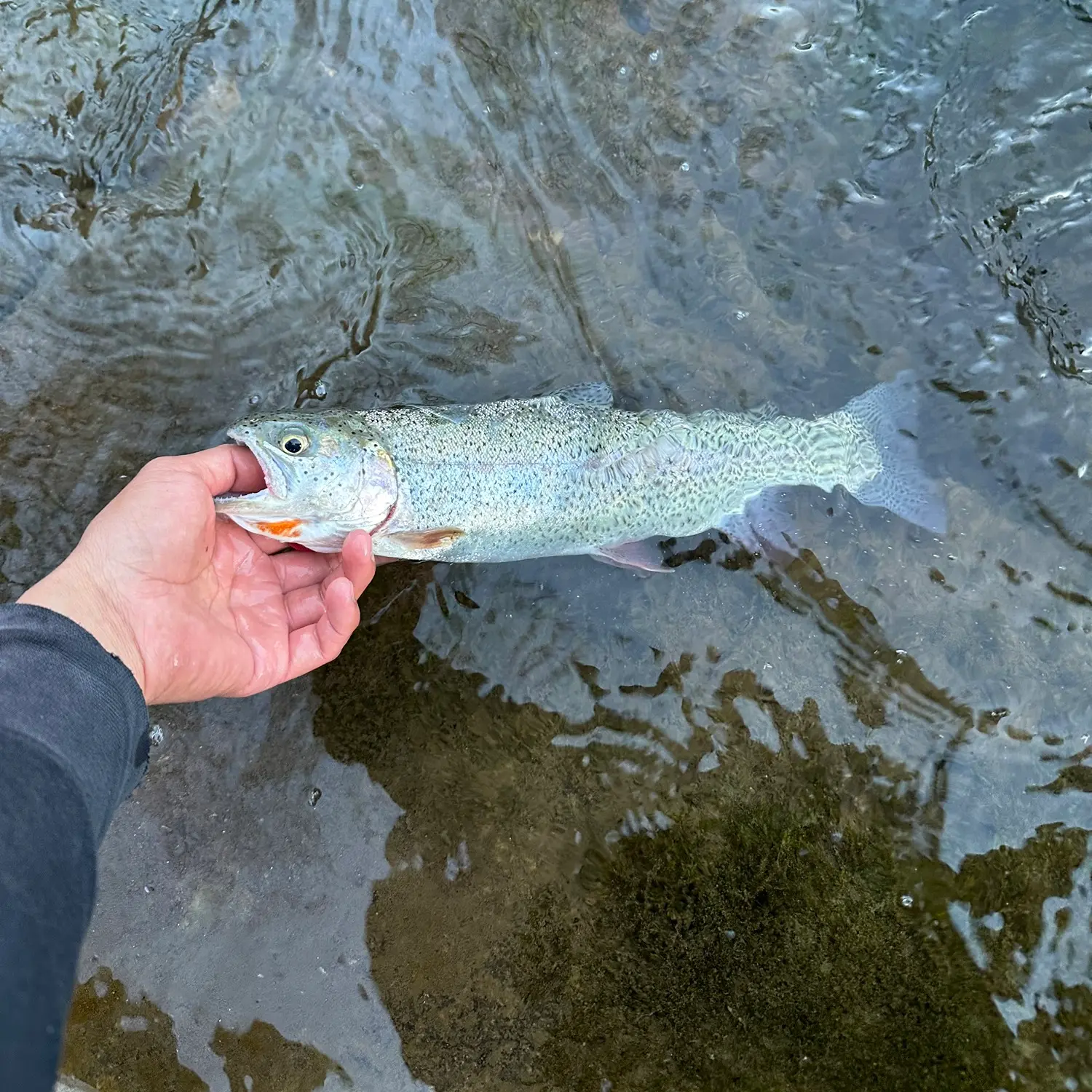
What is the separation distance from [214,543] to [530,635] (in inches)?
68.3

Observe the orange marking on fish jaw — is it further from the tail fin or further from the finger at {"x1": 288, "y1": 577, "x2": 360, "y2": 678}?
the tail fin

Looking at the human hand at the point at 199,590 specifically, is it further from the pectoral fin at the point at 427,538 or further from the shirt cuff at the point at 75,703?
the pectoral fin at the point at 427,538

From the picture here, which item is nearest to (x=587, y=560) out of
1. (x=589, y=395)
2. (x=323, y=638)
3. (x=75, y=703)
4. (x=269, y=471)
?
(x=589, y=395)

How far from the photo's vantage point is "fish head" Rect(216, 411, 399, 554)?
11.8 feet

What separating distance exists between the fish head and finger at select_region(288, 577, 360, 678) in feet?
1.25

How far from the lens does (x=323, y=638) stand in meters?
3.70

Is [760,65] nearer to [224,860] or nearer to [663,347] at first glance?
[663,347]

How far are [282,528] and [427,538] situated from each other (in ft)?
2.27

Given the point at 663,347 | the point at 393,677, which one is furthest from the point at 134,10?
the point at 393,677

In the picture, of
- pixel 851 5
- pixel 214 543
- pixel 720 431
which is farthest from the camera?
pixel 851 5

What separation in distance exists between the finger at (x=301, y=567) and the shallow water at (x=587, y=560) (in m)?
0.45

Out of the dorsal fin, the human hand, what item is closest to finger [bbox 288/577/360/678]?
the human hand

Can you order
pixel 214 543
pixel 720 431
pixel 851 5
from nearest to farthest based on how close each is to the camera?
pixel 214 543
pixel 720 431
pixel 851 5

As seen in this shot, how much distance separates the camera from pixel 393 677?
4.34 meters
